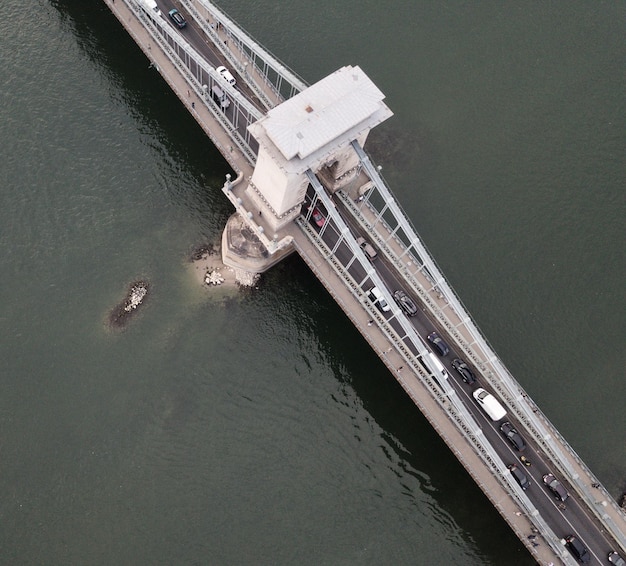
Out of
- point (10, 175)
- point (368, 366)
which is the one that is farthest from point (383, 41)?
point (10, 175)

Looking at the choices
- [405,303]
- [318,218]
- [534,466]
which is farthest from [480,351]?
[318,218]

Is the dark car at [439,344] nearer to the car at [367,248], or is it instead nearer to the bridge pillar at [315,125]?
the car at [367,248]

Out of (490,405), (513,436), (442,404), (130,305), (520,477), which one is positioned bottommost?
(520,477)

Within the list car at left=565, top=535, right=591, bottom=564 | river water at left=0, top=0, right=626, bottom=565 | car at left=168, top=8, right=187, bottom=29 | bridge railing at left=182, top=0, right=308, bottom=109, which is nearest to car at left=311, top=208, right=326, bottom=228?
river water at left=0, top=0, right=626, bottom=565

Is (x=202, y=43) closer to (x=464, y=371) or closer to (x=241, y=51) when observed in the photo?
(x=241, y=51)

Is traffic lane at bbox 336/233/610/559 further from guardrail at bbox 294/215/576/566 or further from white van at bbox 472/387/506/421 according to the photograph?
guardrail at bbox 294/215/576/566

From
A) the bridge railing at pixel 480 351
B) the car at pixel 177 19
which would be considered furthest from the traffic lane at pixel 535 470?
the car at pixel 177 19

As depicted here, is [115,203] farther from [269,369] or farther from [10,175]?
[269,369]
